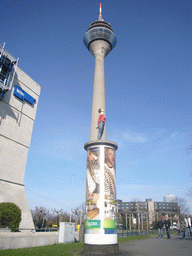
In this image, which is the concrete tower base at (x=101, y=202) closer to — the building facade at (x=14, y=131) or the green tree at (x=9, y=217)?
the green tree at (x=9, y=217)

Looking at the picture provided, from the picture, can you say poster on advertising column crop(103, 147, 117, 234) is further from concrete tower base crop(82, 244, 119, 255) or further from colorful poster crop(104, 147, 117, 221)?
concrete tower base crop(82, 244, 119, 255)

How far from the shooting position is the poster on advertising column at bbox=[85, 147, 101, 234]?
33.8 ft

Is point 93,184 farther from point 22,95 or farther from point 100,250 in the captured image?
point 22,95

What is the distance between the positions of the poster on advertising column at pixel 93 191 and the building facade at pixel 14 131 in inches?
603

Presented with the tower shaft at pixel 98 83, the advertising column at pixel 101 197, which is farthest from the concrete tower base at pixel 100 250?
the tower shaft at pixel 98 83

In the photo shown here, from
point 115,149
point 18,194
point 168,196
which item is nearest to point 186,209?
point 18,194

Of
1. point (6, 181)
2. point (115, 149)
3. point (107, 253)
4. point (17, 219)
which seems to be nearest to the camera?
point (107, 253)

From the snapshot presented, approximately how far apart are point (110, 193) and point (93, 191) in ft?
3.26

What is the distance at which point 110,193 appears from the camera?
11055 mm

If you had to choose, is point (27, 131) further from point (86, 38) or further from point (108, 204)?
point (86, 38)

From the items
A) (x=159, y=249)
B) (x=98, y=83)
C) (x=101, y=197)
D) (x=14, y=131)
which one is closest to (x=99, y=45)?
(x=98, y=83)

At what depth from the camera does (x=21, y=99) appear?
1104 inches

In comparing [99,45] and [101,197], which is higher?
[99,45]

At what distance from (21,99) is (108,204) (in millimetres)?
22520
